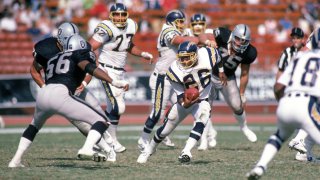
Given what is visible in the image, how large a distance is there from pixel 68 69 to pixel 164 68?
3.14 meters

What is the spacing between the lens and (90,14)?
2216cm

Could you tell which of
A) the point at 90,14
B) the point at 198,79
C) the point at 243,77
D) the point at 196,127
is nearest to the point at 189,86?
the point at 198,79

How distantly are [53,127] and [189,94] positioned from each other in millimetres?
8815

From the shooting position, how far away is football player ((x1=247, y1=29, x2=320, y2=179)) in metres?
7.00

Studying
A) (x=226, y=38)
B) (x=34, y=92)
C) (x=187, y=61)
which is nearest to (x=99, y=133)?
(x=187, y=61)

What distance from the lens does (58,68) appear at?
8578 mm

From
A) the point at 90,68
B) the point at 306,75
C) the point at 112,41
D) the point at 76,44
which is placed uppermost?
the point at 306,75

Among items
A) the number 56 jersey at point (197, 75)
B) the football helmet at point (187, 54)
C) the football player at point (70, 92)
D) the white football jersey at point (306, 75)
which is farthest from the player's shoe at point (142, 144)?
the white football jersey at point (306, 75)

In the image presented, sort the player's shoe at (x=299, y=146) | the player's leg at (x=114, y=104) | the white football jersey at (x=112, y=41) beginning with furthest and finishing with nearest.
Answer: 1. the white football jersey at (x=112, y=41)
2. the player's leg at (x=114, y=104)
3. the player's shoe at (x=299, y=146)

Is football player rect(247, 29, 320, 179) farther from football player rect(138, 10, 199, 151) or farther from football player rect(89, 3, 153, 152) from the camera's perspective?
football player rect(89, 3, 153, 152)

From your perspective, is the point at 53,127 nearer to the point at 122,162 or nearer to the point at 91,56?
the point at 122,162

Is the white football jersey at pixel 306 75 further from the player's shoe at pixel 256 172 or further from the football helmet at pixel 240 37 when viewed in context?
the football helmet at pixel 240 37

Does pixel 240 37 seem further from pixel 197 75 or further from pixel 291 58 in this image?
pixel 197 75

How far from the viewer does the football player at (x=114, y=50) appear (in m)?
11.0
